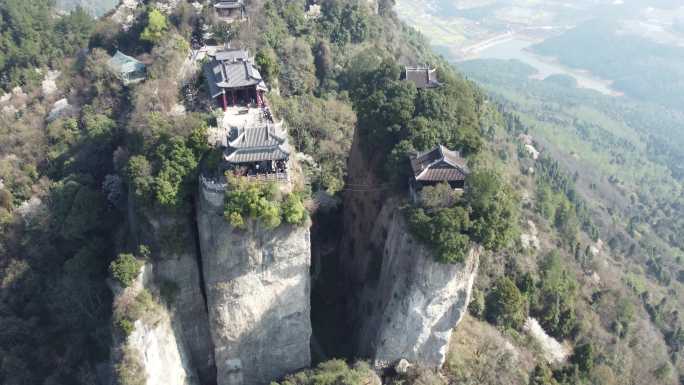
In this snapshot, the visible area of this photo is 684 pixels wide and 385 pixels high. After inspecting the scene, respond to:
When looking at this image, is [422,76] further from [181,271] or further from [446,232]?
[181,271]

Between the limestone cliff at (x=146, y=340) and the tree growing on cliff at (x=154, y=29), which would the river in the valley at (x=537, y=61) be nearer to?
the tree growing on cliff at (x=154, y=29)

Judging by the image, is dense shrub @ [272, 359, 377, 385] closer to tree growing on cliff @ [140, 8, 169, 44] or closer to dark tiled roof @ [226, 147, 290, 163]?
dark tiled roof @ [226, 147, 290, 163]

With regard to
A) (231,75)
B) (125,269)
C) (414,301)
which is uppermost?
(231,75)

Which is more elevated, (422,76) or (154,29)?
(154,29)

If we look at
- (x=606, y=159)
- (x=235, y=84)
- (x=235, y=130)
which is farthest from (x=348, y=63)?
(x=606, y=159)

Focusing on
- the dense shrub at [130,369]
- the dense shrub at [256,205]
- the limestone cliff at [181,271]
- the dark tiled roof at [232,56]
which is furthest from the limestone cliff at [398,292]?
the dense shrub at [130,369]

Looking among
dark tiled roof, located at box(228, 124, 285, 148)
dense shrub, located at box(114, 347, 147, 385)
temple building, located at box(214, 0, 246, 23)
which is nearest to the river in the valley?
temple building, located at box(214, 0, 246, 23)

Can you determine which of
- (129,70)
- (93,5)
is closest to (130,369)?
(129,70)

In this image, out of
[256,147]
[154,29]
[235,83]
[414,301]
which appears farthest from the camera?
[154,29]
